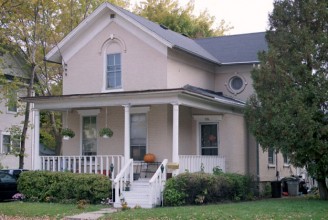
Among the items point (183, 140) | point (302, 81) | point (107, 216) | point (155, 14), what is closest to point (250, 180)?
point (183, 140)

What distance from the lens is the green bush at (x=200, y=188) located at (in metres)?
17.1

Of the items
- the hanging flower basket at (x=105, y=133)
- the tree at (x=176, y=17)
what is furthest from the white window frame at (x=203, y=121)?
the tree at (x=176, y=17)

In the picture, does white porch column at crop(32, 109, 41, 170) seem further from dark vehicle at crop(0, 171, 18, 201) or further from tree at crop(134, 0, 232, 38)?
tree at crop(134, 0, 232, 38)

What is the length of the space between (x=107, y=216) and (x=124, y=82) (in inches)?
300

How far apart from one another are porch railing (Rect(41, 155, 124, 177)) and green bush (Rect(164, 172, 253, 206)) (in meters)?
2.93

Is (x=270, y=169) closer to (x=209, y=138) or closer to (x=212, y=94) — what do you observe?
(x=209, y=138)

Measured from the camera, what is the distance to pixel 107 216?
14.7 meters

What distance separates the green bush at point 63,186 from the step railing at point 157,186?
186 centimetres

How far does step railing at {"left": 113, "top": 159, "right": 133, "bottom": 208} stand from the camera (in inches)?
683

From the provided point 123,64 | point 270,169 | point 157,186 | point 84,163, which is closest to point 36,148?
point 84,163

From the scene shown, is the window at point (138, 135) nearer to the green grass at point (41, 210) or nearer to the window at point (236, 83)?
the green grass at point (41, 210)

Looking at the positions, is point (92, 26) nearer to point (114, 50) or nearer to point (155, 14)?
point (114, 50)

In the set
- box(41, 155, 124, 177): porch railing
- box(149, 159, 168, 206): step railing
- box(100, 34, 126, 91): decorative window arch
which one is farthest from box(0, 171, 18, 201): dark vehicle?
box(149, 159, 168, 206): step railing

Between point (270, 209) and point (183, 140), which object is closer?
point (270, 209)
